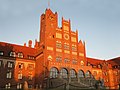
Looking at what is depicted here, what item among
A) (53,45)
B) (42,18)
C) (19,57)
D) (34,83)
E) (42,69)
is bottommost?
(34,83)

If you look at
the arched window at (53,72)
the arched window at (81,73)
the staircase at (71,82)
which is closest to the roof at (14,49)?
the arched window at (53,72)

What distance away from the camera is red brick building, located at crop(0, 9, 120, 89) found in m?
51.1

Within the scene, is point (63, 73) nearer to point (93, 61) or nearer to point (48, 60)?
point (48, 60)

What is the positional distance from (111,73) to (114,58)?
12222 millimetres

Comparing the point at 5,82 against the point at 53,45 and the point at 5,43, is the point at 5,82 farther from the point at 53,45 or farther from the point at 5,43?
A: the point at 53,45

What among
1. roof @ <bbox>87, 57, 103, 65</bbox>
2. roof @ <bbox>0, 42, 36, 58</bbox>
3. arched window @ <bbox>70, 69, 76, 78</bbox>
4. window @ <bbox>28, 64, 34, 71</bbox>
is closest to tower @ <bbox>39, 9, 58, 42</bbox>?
roof @ <bbox>0, 42, 36, 58</bbox>

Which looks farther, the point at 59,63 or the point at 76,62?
the point at 76,62

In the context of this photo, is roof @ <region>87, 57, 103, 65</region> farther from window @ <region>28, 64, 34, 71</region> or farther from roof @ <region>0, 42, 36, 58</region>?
window @ <region>28, 64, 34, 71</region>

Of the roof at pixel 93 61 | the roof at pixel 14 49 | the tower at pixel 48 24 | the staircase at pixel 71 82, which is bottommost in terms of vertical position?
the staircase at pixel 71 82

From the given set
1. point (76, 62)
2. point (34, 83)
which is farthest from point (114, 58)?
point (34, 83)

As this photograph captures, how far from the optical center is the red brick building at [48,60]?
51062 mm

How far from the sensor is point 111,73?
68.4m

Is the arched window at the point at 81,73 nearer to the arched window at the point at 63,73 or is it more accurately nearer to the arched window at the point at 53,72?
the arched window at the point at 63,73

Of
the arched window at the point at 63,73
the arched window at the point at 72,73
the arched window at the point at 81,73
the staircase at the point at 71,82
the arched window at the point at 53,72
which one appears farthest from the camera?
the arched window at the point at 81,73
